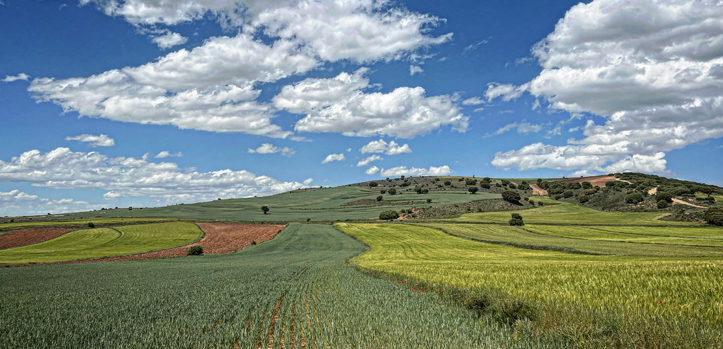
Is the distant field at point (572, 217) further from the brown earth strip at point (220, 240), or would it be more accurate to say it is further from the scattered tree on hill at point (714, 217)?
the brown earth strip at point (220, 240)

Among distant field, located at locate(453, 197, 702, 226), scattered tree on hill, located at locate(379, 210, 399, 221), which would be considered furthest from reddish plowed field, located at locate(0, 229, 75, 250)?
distant field, located at locate(453, 197, 702, 226)

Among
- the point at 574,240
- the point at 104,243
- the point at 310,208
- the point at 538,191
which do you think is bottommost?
the point at 574,240

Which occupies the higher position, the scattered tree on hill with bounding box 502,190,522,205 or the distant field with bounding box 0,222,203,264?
the scattered tree on hill with bounding box 502,190,522,205

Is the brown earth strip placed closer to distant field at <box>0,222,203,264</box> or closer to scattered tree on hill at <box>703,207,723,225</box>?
distant field at <box>0,222,203,264</box>

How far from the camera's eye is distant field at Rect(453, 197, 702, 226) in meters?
81.7

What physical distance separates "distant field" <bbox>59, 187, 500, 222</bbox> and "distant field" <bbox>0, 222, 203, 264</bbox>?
98.2 feet

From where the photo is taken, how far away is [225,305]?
1245 cm

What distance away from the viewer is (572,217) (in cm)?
9381

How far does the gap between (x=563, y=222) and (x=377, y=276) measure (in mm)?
77992

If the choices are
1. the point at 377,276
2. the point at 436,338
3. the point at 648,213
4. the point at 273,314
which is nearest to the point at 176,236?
the point at 377,276

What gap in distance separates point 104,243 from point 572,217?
107 m

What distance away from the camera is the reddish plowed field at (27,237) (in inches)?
2657

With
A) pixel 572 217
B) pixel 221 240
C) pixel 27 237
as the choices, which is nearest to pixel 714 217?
pixel 572 217

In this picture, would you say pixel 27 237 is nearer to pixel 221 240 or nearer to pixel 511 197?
pixel 221 240
